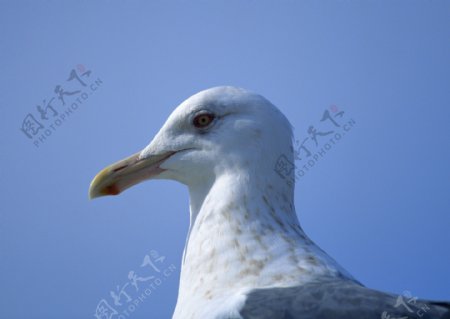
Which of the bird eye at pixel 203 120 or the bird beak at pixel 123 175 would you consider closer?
the bird eye at pixel 203 120

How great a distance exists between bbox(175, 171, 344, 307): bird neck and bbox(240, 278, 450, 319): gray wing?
0.21 m

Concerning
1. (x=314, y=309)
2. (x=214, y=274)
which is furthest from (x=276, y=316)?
(x=214, y=274)

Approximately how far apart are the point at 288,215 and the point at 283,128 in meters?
0.55

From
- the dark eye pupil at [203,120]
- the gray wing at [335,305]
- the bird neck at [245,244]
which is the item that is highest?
the dark eye pupil at [203,120]

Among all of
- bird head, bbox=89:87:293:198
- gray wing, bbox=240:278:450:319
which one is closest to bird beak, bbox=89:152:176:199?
bird head, bbox=89:87:293:198

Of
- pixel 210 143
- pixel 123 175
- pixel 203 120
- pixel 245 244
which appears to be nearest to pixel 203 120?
pixel 203 120

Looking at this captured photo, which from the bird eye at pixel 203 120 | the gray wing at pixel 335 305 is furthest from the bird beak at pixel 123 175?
the gray wing at pixel 335 305

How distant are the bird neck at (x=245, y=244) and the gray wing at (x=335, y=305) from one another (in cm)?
21

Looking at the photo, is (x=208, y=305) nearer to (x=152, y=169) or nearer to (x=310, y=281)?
(x=310, y=281)

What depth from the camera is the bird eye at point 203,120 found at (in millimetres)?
3453

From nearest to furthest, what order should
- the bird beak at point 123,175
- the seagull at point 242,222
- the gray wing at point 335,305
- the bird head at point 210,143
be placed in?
1. the gray wing at point 335,305
2. the seagull at point 242,222
3. the bird head at point 210,143
4. the bird beak at point 123,175

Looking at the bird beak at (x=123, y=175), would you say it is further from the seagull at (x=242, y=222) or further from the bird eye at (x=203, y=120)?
the bird eye at (x=203, y=120)

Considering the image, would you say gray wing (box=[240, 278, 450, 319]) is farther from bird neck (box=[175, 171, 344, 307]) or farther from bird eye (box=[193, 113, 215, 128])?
bird eye (box=[193, 113, 215, 128])

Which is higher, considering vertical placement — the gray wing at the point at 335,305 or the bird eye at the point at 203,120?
the bird eye at the point at 203,120
